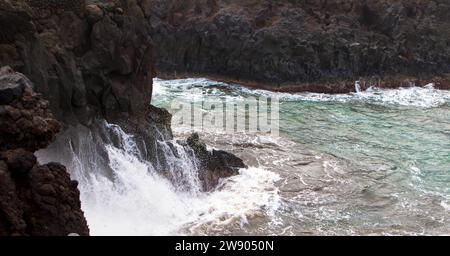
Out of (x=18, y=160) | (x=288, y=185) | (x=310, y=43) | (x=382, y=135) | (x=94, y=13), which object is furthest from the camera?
(x=310, y=43)

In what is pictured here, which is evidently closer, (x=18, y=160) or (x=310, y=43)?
(x=18, y=160)

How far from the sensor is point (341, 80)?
32656mm

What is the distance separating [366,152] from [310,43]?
15.1 metres

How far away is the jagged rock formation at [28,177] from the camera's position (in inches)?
279

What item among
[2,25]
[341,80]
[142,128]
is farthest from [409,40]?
[2,25]

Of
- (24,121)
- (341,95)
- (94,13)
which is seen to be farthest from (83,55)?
(341,95)

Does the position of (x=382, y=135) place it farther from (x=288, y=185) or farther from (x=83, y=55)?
(x=83, y=55)

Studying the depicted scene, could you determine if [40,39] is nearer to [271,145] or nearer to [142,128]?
[142,128]

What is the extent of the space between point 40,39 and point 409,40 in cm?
2762

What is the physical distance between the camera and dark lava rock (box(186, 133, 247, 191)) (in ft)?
51.9

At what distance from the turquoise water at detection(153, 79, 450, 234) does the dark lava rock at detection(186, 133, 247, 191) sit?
1454 mm

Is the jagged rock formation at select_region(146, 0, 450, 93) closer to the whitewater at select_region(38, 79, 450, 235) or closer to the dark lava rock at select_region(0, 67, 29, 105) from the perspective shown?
the whitewater at select_region(38, 79, 450, 235)

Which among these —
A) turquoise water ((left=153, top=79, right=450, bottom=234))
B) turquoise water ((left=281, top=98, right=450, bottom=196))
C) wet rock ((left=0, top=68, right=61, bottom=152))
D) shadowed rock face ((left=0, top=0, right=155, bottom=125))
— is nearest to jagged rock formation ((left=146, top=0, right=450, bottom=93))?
turquoise water ((left=153, top=79, right=450, bottom=234))

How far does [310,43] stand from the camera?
33156 millimetres
